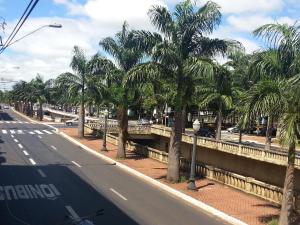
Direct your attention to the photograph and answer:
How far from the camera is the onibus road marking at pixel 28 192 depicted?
71.7 ft

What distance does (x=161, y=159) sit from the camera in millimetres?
37188

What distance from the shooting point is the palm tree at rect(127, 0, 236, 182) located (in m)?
25.6

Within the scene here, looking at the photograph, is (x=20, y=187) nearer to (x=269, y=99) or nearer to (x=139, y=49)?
(x=139, y=49)

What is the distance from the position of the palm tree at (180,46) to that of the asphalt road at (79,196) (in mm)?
5059

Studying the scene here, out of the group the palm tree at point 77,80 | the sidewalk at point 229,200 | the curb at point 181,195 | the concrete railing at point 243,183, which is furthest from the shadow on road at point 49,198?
the palm tree at point 77,80

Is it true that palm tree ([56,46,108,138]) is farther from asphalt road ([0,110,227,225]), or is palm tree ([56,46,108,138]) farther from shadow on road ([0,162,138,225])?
shadow on road ([0,162,138,225])

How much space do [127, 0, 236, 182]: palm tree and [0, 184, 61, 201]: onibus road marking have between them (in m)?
6.81

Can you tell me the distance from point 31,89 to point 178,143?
271 feet

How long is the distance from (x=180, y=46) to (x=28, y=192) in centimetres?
1056

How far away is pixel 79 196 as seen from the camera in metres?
22.5

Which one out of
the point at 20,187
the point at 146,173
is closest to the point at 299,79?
the point at 20,187

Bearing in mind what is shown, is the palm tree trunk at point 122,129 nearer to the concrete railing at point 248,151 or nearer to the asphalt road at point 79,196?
the asphalt road at point 79,196

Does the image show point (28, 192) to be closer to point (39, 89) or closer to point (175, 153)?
point (175, 153)

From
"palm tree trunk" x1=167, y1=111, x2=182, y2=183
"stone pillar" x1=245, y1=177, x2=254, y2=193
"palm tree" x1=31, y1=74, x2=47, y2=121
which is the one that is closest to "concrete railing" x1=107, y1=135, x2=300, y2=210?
"stone pillar" x1=245, y1=177, x2=254, y2=193
